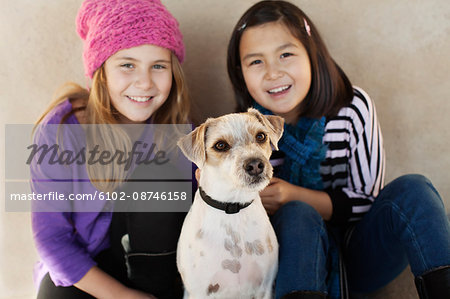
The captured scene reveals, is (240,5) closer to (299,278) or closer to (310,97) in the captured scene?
(310,97)

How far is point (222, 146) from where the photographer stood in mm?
1274

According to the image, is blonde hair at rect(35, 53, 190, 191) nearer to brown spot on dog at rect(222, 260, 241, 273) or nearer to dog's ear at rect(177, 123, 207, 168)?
dog's ear at rect(177, 123, 207, 168)

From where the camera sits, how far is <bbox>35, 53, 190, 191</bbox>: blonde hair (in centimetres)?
165

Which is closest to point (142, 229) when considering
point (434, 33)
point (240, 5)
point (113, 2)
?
point (113, 2)

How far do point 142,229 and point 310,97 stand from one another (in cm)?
100

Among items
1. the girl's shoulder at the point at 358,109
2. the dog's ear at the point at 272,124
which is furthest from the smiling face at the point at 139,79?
the girl's shoulder at the point at 358,109

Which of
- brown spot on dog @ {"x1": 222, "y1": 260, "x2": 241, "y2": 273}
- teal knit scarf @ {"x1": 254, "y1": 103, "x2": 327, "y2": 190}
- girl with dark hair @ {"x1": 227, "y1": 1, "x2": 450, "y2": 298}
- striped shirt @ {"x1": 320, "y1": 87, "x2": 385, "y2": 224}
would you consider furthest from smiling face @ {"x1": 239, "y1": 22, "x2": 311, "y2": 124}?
brown spot on dog @ {"x1": 222, "y1": 260, "x2": 241, "y2": 273}

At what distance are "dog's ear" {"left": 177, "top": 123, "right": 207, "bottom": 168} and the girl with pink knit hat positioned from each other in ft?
1.18

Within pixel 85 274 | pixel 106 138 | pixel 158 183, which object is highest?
pixel 106 138

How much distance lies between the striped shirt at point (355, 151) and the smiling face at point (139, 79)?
804 mm

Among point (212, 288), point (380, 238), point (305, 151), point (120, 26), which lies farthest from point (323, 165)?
point (120, 26)

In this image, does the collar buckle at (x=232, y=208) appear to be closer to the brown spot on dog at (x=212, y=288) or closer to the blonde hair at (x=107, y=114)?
the brown spot on dog at (x=212, y=288)

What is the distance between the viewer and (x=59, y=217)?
5.31 ft

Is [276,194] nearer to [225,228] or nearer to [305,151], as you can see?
[305,151]
